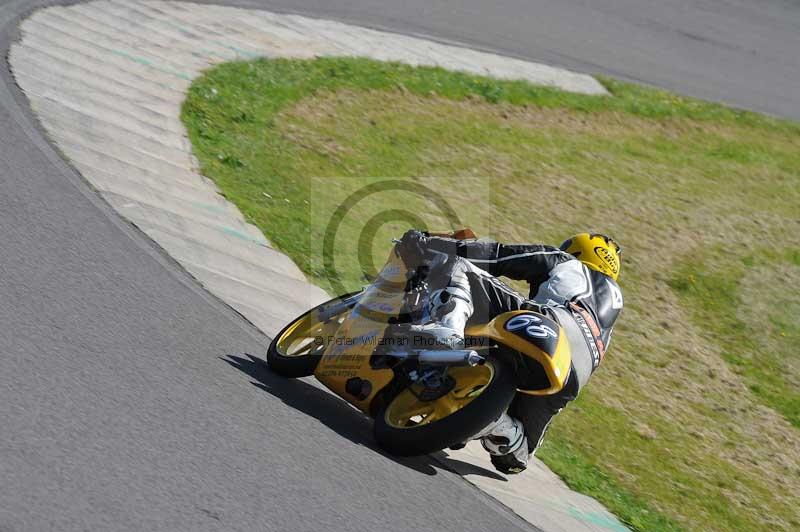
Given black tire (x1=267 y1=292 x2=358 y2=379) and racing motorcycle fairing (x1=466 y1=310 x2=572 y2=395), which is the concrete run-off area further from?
racing motorcycle fairing (x1=466 y1=310 x2=572 y2=395)

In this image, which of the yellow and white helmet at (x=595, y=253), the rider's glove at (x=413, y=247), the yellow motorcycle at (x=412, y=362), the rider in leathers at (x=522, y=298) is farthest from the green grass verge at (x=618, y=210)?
the rider's glove at (x=413, y=247)

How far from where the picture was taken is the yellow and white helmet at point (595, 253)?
6.23 metres

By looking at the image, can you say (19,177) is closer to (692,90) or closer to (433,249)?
(433,249)

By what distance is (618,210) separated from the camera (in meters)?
12.6

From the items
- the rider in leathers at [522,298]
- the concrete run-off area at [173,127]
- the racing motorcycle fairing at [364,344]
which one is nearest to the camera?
the rider in leathers at [522,298]

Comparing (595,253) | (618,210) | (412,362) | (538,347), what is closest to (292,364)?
(412,362)

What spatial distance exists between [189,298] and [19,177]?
1.61m

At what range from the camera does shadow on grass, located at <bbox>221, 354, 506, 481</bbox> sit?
18.1 feet

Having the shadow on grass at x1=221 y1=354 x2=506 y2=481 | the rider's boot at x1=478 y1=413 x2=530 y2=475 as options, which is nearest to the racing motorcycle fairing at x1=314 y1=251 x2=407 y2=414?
the shadow on grass at x1=221 y1=354 x2=506 y2=481

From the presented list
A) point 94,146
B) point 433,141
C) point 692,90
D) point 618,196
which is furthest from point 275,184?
point 692,90

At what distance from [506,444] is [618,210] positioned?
7.31 metres

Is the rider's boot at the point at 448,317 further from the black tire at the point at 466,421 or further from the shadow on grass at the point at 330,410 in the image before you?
the shadow on grass at the point at 330,410

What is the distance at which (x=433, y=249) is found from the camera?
5.76 meters

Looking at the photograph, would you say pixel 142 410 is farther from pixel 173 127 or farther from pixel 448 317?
pixel 173 127
